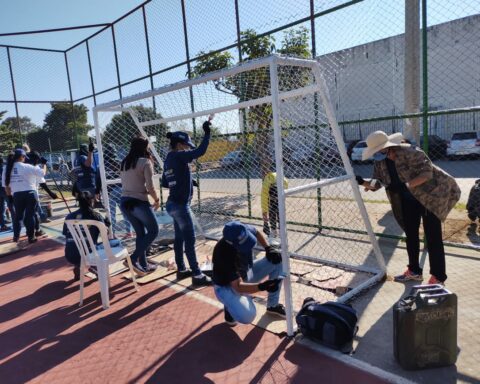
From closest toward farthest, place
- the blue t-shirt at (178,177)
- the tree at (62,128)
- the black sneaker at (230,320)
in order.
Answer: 1. the black sneaker at (230,320)
2. the blue t-shirt at (178,177)
3. the tree at (62,128)

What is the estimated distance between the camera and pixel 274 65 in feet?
10.3

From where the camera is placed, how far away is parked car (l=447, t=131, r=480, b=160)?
38.1 feet

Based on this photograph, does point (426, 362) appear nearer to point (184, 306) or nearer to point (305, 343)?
point (305, 343)

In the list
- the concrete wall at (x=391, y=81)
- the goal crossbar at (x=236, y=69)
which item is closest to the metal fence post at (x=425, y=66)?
the concrete wall at (x=391, y=81)

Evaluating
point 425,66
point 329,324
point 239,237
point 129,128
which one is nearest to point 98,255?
point 239,237

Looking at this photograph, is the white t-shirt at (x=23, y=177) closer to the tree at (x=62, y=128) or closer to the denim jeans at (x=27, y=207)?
the denim jeans at (x=27, y=207)

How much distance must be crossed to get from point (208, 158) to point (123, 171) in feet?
9.25

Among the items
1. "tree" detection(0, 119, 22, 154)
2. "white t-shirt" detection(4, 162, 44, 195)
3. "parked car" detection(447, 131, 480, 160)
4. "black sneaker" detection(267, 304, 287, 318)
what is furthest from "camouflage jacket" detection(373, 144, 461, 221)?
"tree" detection(0, 119, 22, 154)

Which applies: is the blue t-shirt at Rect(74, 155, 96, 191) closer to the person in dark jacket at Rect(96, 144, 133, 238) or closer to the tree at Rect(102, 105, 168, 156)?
the person in dark jacket at Rect(96, 144, 133, 238)

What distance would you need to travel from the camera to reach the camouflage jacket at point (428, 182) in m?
3.66

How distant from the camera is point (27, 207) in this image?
7.27 meters

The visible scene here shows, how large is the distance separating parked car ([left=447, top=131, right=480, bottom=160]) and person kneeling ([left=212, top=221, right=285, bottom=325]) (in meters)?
10.2

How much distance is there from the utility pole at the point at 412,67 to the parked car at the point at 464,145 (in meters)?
6.05

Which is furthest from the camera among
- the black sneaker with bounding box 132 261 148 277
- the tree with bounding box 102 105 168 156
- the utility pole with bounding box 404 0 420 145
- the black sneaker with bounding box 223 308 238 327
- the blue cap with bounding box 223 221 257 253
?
the tree with bounding box 102 105 168 156
